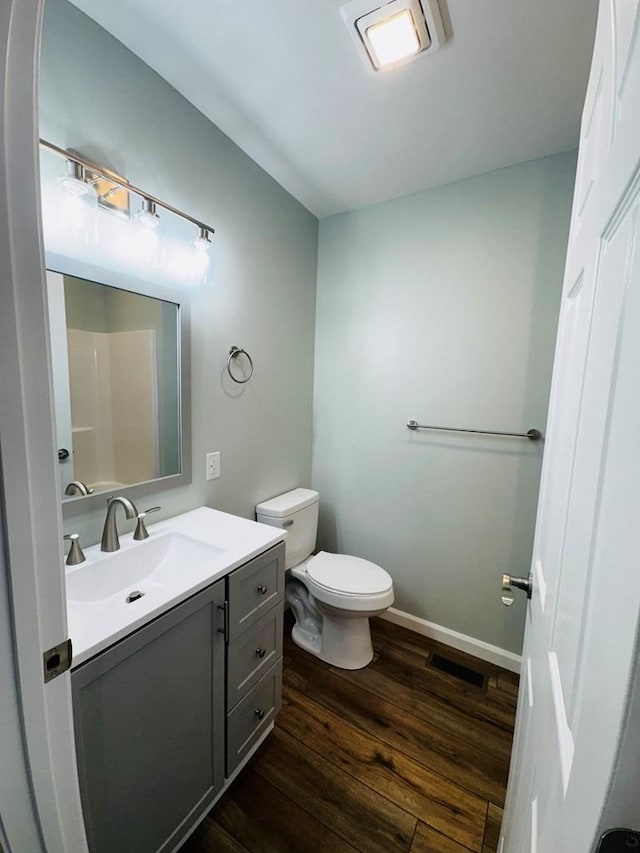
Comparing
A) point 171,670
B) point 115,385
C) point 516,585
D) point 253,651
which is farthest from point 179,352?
point 516,585

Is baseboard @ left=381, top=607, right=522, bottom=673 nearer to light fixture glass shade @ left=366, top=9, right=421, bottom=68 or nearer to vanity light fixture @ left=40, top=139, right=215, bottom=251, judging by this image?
vanity light fixture @ left=40, top=139, right=215, bottom=251

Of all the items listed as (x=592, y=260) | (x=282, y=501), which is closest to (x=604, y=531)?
(x=592, y=260)

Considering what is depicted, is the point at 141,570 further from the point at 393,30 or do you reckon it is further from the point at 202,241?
the point at 393,30

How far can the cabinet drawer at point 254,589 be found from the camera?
3.64ft

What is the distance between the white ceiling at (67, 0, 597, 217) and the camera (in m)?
1.02

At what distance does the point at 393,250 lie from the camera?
195cm

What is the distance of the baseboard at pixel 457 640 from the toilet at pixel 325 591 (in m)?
0.33

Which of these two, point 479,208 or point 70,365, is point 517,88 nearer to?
point 479,208

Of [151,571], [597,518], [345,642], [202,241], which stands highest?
[202,241]

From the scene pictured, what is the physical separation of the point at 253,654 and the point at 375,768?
67cm

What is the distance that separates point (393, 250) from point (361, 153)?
20.1 inches

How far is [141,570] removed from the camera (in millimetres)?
1173

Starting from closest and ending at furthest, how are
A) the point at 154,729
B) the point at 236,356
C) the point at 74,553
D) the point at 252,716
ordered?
the point at 154,729
the point at 74,553
the point at 252,716
the point at 236,356

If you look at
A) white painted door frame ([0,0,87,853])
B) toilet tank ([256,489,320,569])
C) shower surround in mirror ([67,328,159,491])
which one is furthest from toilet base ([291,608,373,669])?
white painted door frame ([0,0,87,853])
